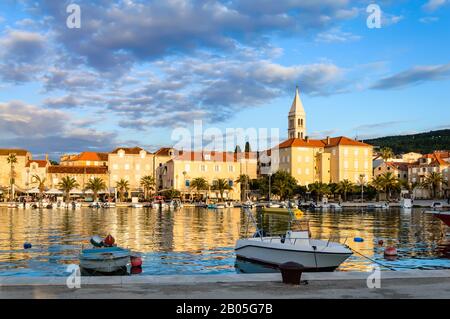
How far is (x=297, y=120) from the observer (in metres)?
176

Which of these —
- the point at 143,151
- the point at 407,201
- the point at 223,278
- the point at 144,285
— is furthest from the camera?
the point at 143,151

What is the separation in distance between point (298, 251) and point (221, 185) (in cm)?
10876

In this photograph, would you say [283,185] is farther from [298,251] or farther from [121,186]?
[298,251]

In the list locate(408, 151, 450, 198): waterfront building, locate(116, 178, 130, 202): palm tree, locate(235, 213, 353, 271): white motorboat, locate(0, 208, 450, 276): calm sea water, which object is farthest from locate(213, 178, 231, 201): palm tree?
locate(235, 213, 353, 271): white motorboat

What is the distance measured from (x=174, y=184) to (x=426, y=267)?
363ft

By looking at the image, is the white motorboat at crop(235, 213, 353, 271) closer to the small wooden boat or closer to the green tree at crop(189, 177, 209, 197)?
the small wooden boat

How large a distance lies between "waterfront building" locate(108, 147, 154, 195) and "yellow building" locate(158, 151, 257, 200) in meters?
7.52

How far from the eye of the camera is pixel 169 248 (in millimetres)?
36031

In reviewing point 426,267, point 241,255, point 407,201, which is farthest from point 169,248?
point 407,201

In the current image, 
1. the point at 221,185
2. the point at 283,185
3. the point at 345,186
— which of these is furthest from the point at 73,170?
the point at 345,186

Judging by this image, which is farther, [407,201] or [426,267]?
[407,201]

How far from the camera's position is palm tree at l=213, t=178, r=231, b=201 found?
131875 millimetres
